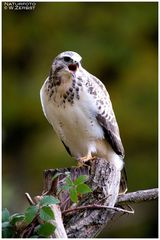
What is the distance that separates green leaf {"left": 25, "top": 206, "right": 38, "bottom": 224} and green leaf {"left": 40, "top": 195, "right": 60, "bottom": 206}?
46 millimetres

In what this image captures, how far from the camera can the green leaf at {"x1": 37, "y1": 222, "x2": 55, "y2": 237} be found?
3531 mm

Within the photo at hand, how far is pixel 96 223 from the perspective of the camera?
12.7 feet

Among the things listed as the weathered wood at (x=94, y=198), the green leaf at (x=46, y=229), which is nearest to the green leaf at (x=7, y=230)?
the green leaf at (x=46, y=229)

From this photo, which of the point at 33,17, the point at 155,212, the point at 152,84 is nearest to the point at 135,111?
the point at 152,84

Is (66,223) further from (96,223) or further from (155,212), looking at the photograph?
(155,212)

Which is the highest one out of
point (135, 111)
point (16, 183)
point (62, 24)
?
point (62, 24)

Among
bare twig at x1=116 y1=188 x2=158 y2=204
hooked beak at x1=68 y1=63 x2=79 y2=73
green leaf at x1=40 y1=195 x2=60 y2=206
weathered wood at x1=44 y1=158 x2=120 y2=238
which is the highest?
hooked beak at x1=68 y1=63 x2=79 y2=73

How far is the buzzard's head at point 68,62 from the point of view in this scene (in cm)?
496

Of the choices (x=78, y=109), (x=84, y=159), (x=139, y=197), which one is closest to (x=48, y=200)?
(x=139, y=197)

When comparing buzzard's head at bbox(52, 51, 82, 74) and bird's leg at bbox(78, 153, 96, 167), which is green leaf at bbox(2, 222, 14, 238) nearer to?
bird's leg at bbox(78, 153, 96, 167)

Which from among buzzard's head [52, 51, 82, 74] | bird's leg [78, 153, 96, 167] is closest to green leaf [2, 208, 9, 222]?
bird's leg [78, 153, 96, 167]

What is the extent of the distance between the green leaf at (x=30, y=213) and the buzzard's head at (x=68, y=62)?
64.6 inches

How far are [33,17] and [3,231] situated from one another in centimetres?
939

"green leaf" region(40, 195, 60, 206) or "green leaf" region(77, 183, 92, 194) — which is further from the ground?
"green leaf" region(77, 183, 92, 194)
